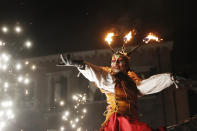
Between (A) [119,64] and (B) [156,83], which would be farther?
(A) [119,64]

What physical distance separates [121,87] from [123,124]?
27.8 inches

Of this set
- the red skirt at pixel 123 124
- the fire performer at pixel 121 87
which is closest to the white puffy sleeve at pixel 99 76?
the fire performer at pixel 121 87

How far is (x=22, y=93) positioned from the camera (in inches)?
747

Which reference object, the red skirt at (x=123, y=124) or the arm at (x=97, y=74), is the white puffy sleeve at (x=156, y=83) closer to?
the arm at (x=97, y=74)

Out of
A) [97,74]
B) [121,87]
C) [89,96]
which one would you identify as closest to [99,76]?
[97,74]

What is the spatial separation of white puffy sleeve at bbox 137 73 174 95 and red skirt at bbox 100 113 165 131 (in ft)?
2.36

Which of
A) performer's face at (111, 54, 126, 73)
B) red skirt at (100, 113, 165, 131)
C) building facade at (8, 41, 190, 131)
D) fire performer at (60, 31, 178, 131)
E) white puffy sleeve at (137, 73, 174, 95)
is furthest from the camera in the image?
building facade at (8, 41, 190, 131)

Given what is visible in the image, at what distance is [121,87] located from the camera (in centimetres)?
507

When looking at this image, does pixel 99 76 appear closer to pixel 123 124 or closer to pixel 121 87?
pixel 121 87

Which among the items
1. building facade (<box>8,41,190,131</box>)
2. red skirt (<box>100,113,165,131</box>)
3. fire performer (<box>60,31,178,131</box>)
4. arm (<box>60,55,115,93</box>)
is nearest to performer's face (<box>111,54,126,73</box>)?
fire performer (<box>60,31,178,131</box>)

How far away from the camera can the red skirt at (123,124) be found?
180 inches

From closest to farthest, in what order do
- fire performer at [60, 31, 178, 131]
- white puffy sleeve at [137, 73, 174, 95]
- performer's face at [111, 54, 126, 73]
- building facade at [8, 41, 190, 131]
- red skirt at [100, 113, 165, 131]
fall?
red skirt at [100, 113, 165, 131], fire performer at [60, 31, 178, 131], white puffy sleeve at [137, 73, 174, 95], performer's face at [111, 54, 126, 73], building facade at [8, 41, 190, 131]

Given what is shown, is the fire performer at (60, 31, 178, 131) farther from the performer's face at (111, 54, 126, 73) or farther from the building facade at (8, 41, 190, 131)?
the building facade at (8, 41, 190, 131)

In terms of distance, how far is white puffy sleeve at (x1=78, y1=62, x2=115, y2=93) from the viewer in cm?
480
